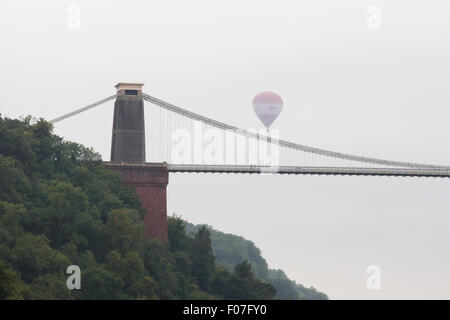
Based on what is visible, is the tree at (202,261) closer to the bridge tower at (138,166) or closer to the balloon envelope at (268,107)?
the bridge tower at (138,166)

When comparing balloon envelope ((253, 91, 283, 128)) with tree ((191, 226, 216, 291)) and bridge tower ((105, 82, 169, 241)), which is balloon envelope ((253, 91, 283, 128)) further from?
bridge tower ((105, 82, 169, 241))

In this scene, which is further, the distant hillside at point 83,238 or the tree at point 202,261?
the tree at point 202,261
